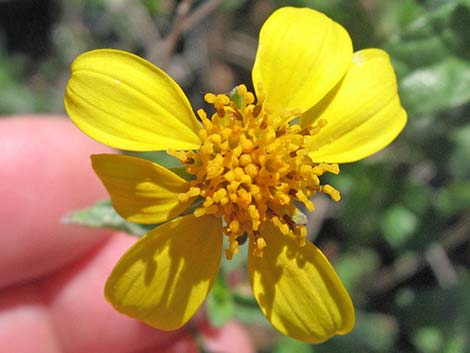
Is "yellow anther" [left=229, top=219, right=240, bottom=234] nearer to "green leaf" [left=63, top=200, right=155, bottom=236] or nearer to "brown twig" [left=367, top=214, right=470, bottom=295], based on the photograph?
"green leaf" [left=63, top=200, right=155, bottom=236]

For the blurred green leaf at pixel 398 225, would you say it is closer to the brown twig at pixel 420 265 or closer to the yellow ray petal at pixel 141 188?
the brown twig at pixel 420 265

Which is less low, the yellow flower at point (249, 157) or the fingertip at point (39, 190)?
the yellow flower at point (249, 157)

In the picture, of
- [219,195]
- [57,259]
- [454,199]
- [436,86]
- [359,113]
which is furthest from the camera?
[454,199]

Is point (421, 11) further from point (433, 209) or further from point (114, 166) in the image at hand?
point (114, 166)

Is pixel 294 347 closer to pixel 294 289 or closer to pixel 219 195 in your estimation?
pixel 294 289

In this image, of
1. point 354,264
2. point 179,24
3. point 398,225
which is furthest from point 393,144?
point 179,24

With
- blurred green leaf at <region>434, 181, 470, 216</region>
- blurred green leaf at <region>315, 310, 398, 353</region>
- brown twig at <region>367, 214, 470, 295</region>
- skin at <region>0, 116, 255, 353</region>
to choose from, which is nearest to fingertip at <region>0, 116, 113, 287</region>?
skin at <region>0, 116, 255, 353</region>

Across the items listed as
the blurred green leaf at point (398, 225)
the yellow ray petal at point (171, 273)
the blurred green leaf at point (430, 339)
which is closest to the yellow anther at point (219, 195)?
the yellow ray petal at point (171, 273)
